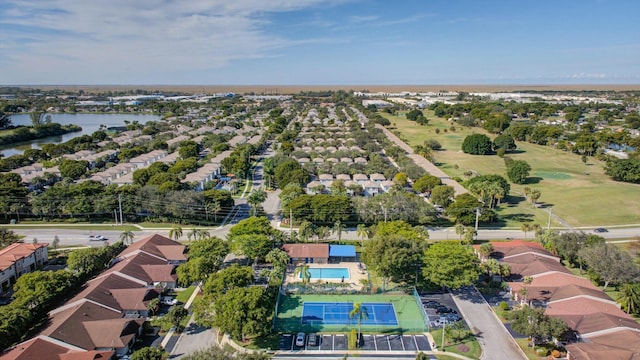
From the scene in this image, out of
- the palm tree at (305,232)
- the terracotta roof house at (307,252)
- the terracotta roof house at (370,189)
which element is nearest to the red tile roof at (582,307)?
the terracotta roof house at (307,252)

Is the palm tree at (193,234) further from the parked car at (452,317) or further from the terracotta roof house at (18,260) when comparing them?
the parked car at (452,317)

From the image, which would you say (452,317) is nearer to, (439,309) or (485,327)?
(439,309)

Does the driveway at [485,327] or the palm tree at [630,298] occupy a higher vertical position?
the palm tree at [630,298]

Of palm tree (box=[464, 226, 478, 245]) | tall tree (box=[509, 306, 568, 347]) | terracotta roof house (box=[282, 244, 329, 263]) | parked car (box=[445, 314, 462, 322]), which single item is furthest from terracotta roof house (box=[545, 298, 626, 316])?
terracotta roof house (box=[282, 244, 329, 263])

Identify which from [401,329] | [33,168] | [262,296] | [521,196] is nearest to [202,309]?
[262,296]

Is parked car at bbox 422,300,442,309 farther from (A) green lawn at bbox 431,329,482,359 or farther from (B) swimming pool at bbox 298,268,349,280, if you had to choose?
(B) swimming pool at bbox 298,268,349,280

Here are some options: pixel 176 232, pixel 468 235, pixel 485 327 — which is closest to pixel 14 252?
pixel 176 232

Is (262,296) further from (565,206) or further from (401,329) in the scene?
(565,206)

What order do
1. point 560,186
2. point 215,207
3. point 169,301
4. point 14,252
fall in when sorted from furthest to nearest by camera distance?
1. point 560,186
2. point 215,207
3. point 14,252
4. point 169,301
